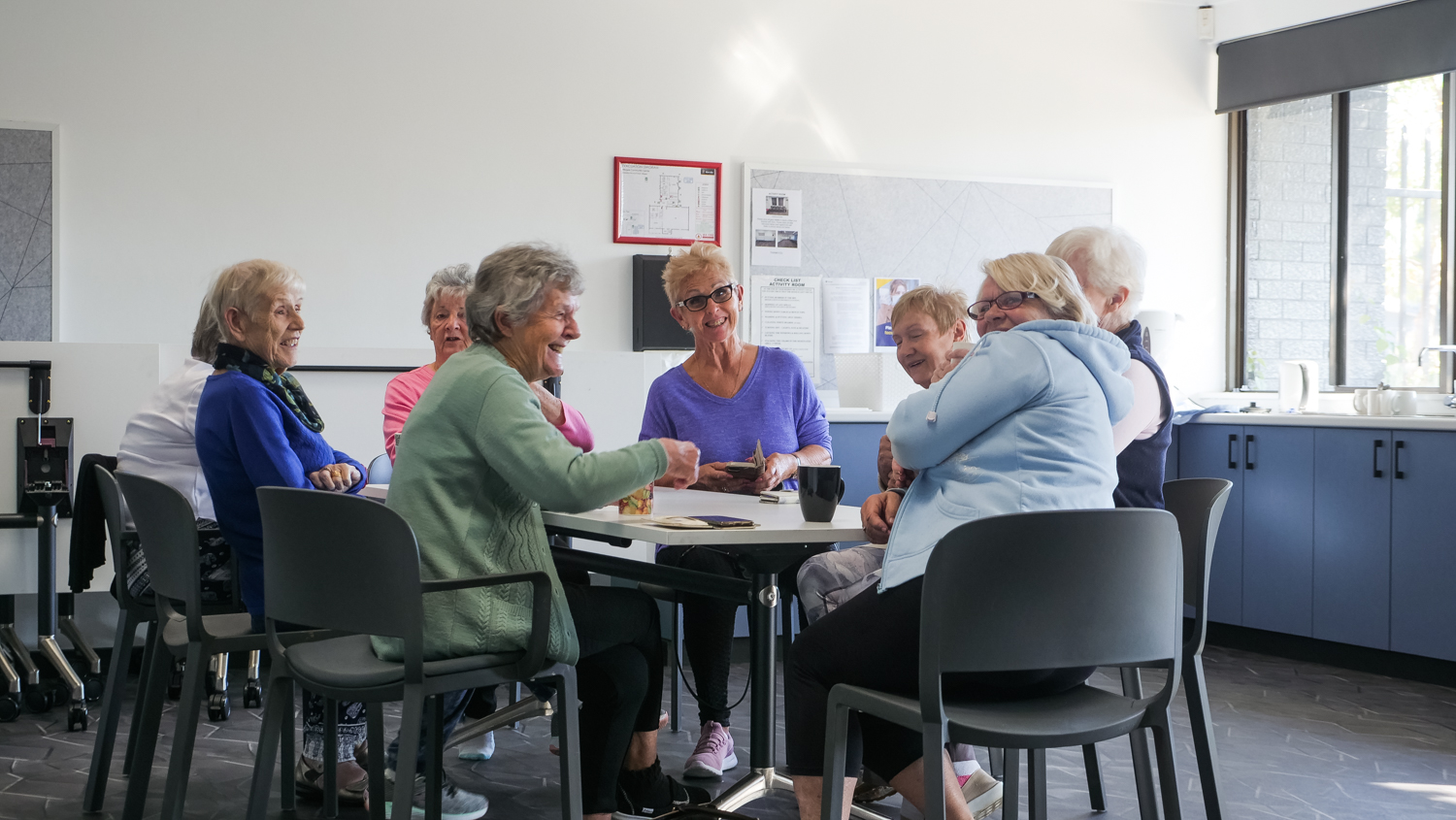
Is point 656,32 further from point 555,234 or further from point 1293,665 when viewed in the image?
point 1293,665

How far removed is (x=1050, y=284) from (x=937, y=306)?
0.88 m

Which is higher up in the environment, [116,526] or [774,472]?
[774,472]

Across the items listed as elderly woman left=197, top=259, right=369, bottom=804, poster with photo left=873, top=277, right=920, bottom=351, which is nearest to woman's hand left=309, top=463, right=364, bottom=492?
elderly woman left=197, top=259, right=369, bottom=804

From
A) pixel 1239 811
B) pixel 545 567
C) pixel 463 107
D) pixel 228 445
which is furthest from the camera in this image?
pixel 463 107

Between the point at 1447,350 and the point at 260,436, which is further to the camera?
the point at 1447,350

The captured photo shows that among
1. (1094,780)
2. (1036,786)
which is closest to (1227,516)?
(1094,780)

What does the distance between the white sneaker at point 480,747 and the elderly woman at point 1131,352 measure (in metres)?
1.67

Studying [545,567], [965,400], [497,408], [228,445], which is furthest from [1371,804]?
[228,445]

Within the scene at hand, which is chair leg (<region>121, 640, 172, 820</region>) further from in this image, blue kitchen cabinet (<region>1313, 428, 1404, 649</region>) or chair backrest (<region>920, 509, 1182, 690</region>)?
blue kitchen cabinet (<region>1313, 428, 1404, 649</region>)

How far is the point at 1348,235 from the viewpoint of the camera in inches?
203

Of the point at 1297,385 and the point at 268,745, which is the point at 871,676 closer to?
the point at 268,745

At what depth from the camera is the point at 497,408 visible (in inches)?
70.1

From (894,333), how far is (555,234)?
2.19 meters

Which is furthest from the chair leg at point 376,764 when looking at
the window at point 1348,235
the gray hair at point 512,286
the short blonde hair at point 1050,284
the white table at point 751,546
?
the window at point 1348,235
